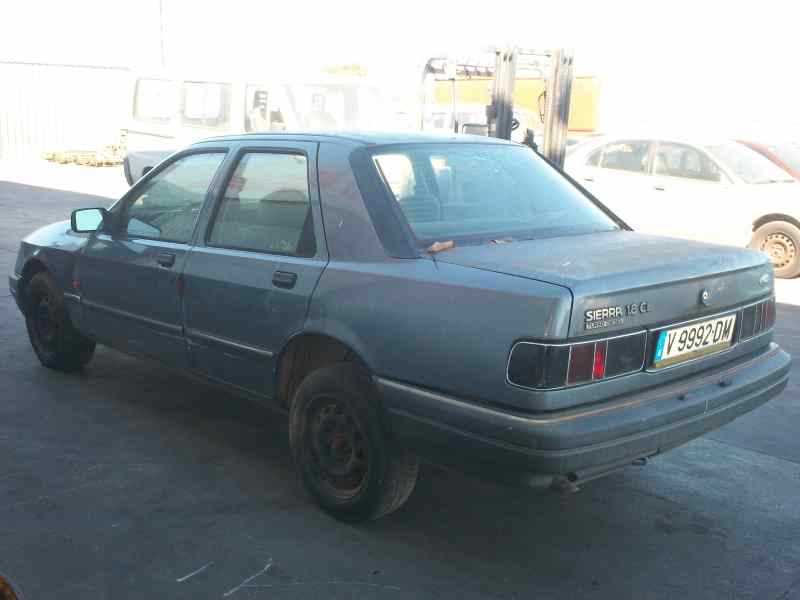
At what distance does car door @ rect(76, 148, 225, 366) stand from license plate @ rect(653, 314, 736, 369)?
2279 mm

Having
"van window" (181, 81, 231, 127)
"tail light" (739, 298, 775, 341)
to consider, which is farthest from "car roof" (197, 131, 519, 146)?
"van window" (181, 81, 231, 127)

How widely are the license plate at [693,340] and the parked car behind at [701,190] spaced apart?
6.70 m

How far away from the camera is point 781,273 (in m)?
9.69

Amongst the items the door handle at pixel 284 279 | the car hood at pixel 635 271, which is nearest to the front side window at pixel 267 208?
the door handle at pixel 284 279

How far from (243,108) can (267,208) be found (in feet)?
26.8

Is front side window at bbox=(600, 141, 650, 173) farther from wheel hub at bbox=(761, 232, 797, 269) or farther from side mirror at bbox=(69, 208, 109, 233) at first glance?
side mirror at bbox=(69, 208, 109, 233)

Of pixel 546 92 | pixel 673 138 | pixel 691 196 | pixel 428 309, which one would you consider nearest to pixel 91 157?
pixel 546 92

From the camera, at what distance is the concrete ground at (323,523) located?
125 inches

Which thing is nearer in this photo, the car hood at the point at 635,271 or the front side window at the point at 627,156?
the car hood at the point at 635,271

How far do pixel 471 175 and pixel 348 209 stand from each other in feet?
2.27

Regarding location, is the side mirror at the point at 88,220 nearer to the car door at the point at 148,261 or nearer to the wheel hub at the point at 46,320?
the car door at the point at 148,261

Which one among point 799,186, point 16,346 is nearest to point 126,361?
point 16,346

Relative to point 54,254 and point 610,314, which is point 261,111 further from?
point 610,314

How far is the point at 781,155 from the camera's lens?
10.5 meters
